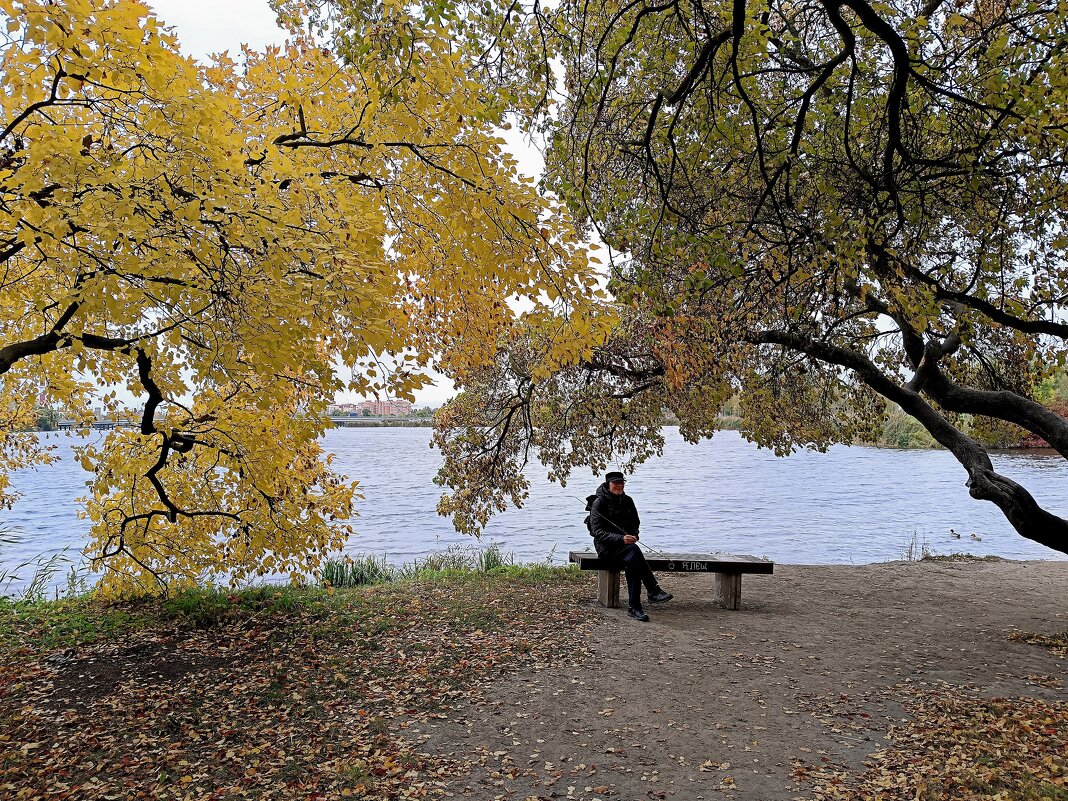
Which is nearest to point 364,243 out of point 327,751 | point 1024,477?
point 327,751

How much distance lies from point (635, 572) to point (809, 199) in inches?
155

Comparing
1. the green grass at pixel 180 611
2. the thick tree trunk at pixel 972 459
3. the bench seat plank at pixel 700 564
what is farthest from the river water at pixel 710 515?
the thick tree trunk at pixel 972 459

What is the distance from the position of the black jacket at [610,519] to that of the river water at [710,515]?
479 centimetres

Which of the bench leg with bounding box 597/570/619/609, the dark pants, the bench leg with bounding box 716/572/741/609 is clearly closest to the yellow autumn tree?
the dark pants

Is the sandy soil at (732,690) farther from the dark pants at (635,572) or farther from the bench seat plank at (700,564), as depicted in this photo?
the bench seat plank at (700,564)

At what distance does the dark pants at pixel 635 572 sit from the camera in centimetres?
709

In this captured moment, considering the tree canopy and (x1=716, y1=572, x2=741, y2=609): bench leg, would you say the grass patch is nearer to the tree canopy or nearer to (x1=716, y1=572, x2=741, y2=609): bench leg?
the tree canopy

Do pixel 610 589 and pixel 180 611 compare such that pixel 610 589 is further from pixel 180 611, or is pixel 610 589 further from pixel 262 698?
pixel 180 611

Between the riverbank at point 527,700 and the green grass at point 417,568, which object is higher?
the riverbank at point 527,700

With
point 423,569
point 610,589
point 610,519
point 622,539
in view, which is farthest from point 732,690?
point 423,569

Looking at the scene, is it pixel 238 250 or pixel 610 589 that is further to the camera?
pixel 610 589

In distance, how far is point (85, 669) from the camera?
5324mm

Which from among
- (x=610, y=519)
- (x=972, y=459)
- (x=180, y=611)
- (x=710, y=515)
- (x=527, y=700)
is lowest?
(x=710, y=515)

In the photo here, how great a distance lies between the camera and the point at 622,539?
7238 millimetres
